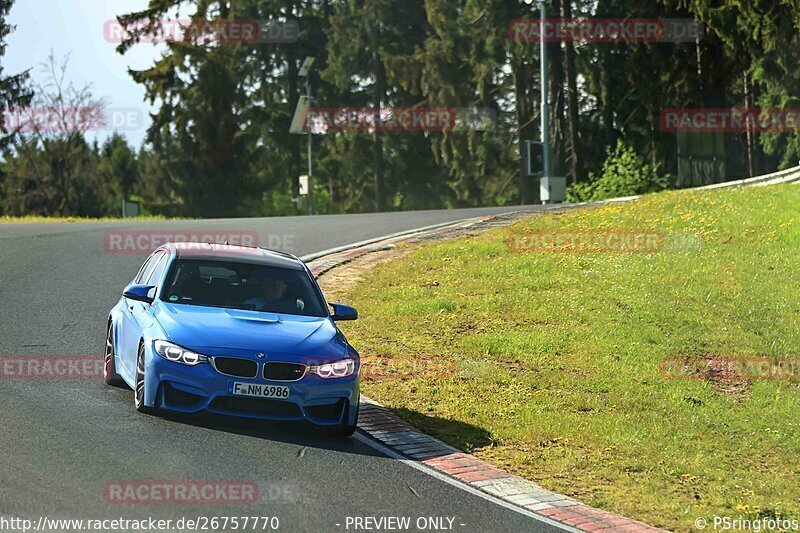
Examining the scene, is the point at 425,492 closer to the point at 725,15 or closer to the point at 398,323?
the point at 398,323

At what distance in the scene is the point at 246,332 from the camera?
10.1 meters

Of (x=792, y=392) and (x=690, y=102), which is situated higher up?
(x=690, y=102)

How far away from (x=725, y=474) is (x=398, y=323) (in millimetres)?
6765

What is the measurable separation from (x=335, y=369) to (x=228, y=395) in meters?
1.00

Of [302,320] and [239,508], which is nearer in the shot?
[239,508]

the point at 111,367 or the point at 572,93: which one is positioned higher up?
the point at 572,93

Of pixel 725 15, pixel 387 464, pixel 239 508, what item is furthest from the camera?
pixel 725 15

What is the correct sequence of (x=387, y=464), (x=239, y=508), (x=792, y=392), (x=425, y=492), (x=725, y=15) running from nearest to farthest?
(x=239, y=508) < (x=425, y=492) < (x=387, y=464) < (x=792, y=392) < (x=725, y=15)

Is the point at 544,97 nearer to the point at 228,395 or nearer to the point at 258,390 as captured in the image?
the point at 258,390

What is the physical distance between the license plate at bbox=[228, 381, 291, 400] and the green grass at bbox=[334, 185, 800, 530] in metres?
1.88

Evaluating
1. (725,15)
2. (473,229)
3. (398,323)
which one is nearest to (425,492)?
(398,323)

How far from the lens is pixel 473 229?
24.3 meters

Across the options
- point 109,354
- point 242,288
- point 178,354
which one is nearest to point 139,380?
point 178,354

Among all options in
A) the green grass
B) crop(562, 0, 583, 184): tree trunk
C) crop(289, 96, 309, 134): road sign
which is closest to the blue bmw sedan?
the green grass
